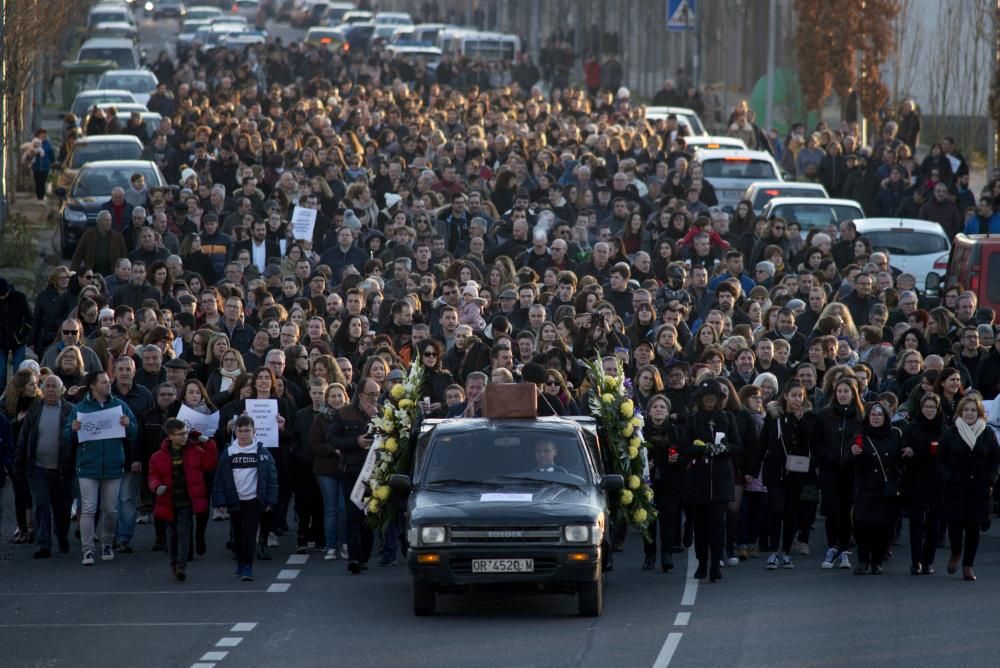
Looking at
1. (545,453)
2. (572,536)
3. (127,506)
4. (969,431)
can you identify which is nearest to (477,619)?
(572,536)

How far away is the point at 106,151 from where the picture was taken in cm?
3950

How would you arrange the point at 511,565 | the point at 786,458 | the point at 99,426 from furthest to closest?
the point at 99,426 < the point at 786,458 < the point at 511,565

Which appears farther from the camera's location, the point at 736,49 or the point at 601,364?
the point at 736,49

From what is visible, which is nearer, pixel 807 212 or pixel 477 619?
pixel 477 619

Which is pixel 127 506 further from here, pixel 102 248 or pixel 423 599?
pixel 102 248

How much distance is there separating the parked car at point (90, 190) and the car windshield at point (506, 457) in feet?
60.1

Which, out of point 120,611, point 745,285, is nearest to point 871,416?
point 120,611

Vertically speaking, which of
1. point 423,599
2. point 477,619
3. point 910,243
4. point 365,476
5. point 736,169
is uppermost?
point 365,476

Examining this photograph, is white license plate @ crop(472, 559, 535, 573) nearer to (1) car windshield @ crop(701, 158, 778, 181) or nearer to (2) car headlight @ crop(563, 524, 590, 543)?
(2) car headlight @ crop(563, 524, 590, 543)

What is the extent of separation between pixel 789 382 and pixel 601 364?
1.58 metres

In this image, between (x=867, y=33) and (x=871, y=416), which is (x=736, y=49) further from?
(x=871, y=416)

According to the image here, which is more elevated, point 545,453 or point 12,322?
point 545,453

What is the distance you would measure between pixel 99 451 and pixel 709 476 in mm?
5044

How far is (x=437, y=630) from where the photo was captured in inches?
634
